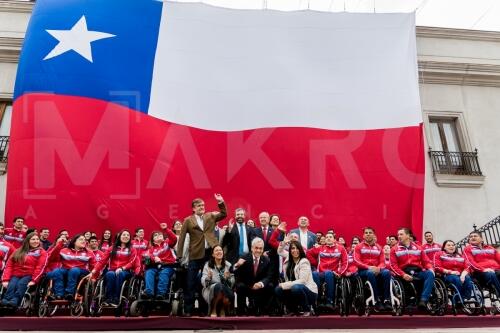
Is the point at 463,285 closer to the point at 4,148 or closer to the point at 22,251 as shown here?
the point at 22,251

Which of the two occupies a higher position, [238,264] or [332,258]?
[332,258]

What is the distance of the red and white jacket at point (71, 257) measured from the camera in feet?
16.1

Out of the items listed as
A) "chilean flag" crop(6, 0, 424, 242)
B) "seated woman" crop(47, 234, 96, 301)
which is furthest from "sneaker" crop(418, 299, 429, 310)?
"seated woman" crop(47, 234, 96, 301)

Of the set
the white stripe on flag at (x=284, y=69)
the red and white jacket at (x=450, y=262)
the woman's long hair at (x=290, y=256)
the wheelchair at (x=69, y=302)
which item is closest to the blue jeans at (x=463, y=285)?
the red and white jacket at (x=450, y=262)

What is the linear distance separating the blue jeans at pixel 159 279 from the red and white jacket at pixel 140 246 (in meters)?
0.35

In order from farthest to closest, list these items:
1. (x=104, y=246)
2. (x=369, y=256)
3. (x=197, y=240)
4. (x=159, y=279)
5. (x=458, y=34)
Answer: (x=458, y=34)
(x=104, y=246)
(x=369, y=256)
(x=159, y=279)
(x=197, y=240)

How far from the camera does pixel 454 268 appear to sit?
5102 mm

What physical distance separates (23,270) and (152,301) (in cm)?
171

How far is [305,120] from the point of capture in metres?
7.00

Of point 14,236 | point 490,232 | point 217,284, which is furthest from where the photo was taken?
point 490,232

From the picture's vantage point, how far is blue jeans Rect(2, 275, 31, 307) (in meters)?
4.57

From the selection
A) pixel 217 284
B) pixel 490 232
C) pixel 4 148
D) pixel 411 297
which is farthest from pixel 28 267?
pixel 490 232

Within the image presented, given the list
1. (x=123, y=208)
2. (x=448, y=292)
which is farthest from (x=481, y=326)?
(x=123, y=208)

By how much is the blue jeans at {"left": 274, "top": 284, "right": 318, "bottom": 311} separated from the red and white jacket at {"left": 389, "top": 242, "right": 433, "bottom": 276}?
3.96 feet
